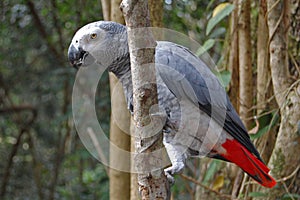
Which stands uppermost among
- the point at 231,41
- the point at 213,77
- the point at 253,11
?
the point at 253,11

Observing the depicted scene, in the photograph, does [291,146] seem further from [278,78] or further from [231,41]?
[231,41]

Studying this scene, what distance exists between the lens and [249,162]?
4.98ft

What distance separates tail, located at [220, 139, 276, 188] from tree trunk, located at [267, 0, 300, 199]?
12 cm

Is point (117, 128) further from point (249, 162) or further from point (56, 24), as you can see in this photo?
point (56, 24)

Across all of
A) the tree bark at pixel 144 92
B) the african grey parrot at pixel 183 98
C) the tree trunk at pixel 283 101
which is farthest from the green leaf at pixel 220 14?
the tree bark at pixel 144 92

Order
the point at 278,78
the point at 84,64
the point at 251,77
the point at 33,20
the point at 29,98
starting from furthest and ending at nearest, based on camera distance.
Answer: the point at 29,98 → the point at 33,20 → the point at 251,77 → the point at 278,78 → the point at 84,64

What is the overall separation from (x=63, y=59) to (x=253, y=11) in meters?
1.40

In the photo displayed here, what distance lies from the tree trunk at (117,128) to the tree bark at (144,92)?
0.61 m

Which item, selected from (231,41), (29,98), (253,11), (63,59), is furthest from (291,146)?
(29,98)

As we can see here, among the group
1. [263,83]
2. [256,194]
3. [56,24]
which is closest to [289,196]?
[256,194]

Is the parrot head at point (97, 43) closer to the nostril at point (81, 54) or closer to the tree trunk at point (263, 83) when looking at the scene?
the nostril at point (81, 54)

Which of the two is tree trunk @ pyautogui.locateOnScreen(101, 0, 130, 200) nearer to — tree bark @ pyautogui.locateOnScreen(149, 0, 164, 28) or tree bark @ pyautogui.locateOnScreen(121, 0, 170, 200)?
tree bark @ pyautogui.locateOnScreen(149, 0, 164, 28)

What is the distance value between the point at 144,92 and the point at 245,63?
91 cm

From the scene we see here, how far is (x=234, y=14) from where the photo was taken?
188 centimetres
